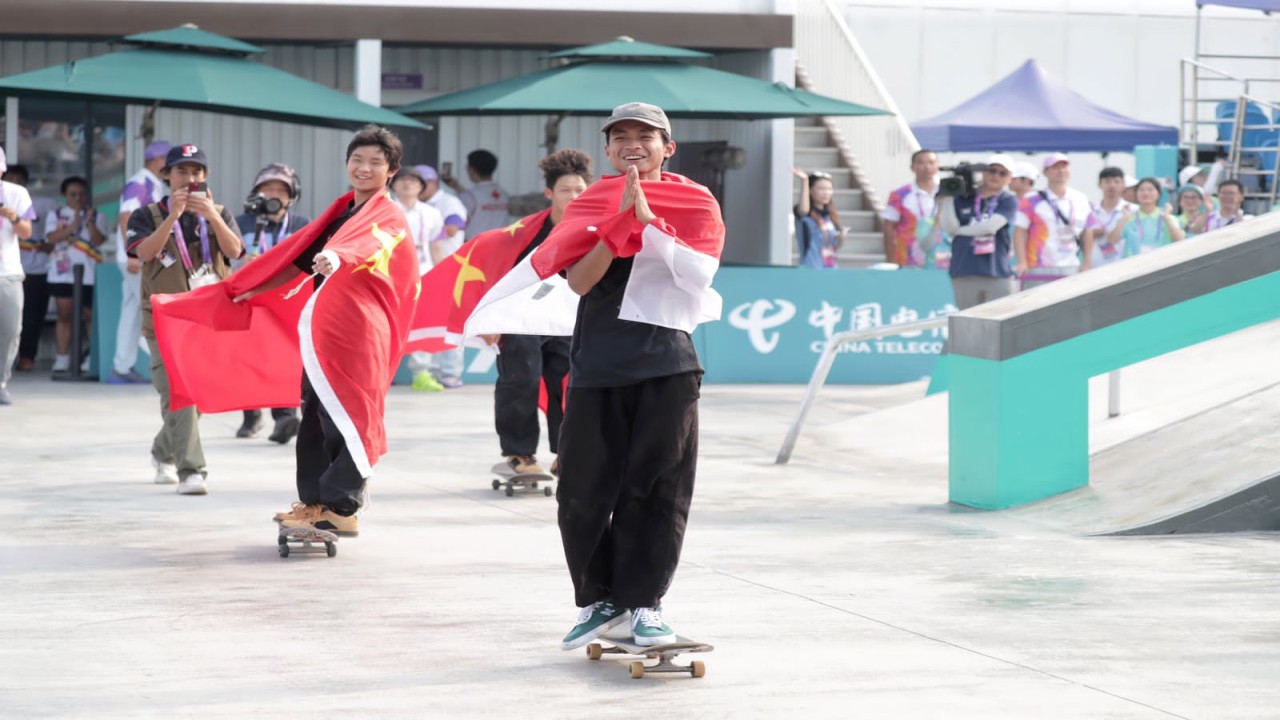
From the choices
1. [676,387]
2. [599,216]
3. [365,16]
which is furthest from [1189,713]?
[365,16]

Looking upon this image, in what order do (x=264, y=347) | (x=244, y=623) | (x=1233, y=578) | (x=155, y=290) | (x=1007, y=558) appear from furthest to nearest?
(x=155, y=290) → (x=264, y=347) → (x=1007, y=558) → (x=1233, y=578) → (x=244, y=623)

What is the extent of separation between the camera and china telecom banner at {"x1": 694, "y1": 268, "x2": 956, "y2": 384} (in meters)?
17.4

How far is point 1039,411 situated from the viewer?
9.25m

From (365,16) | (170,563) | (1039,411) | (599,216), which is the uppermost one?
(365,16)

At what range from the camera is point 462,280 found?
1020 centimetres

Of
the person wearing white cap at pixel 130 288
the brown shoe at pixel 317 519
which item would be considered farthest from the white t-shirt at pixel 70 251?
the brown shoe at pixel 317 519

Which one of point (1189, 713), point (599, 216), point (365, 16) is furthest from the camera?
point (365, 16)

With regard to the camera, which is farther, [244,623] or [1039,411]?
[1039,411]

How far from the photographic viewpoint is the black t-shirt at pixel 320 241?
27.0 feet

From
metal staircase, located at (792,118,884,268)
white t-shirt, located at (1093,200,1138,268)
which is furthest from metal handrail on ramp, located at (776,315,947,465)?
metal staircase, located at (792,118,884,268)

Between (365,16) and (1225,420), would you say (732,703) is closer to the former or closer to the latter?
(1225,420)

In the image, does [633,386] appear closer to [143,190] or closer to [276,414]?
[276,414]

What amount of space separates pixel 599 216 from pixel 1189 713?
2.28 metres

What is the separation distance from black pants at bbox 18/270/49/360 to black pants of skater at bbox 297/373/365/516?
9.64 metres
